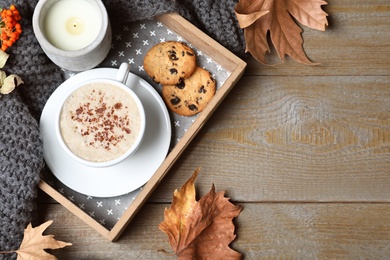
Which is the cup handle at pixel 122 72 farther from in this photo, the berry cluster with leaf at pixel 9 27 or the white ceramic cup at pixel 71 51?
the berry cluster with leaf at pixel 9 27

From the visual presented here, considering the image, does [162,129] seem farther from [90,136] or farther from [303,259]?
[303,259]

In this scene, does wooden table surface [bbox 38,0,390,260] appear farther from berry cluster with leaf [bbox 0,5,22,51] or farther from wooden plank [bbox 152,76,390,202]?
berry cluster with leaf [bbox 0,5,22,51]

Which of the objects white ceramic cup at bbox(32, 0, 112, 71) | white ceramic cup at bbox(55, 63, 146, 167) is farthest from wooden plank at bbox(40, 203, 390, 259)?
white ceramic cup at bbox(32, 0, 112, 71)

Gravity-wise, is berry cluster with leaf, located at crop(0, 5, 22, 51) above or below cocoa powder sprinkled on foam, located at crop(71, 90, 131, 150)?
above

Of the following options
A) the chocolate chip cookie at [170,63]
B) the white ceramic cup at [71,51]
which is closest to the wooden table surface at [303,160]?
the chocolate chip cookie at [170,63]

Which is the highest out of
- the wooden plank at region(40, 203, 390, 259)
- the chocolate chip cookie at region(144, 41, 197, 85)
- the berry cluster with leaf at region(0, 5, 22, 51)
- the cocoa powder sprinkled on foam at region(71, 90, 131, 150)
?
the berry cluster with leaf at region(0, 5, 22, 51)

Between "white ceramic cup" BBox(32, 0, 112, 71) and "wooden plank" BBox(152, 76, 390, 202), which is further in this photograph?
"wooden plank" BBox(152, 76, 390, 202)

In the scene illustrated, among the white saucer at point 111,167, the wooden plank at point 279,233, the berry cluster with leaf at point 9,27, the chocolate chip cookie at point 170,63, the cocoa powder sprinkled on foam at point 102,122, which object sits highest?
the berry cluster with leaf at point 9,27
